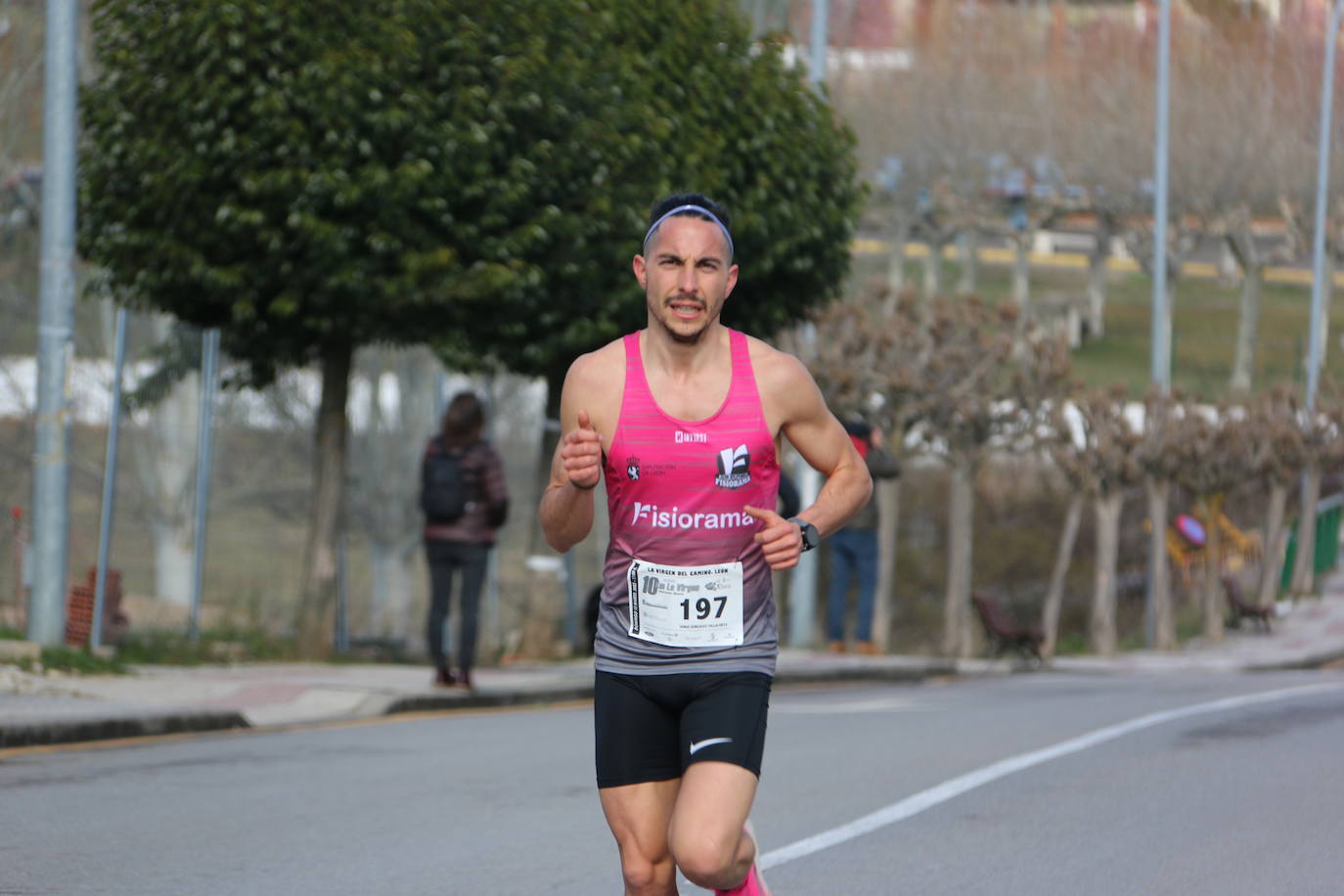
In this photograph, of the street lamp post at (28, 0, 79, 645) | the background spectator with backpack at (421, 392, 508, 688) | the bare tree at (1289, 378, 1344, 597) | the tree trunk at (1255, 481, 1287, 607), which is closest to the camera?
the street lamp post at (28, 0, 79, 645)

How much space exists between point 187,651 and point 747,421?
12478 mm

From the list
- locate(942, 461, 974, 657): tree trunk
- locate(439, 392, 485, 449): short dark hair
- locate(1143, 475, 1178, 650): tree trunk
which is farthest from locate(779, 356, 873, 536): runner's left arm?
locate(1143, 475, 1178, 650): tree trunk

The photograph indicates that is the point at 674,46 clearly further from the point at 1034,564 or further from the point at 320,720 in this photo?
the point at 1034,564

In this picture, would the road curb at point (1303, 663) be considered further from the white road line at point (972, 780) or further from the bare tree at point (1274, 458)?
the white road line at point (972, 780)

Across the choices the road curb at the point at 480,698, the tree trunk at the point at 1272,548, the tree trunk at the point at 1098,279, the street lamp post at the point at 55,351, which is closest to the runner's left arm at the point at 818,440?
the road curb at the point at 480,698

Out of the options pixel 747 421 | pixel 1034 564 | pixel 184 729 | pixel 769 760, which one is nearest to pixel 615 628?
pixel 747 421

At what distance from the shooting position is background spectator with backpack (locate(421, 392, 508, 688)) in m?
14.5

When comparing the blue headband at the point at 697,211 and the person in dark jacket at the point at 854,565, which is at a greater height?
the blue headband at the point at 697,211

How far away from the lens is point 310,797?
9312 millimetres

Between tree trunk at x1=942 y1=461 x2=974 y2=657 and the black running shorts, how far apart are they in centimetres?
2294

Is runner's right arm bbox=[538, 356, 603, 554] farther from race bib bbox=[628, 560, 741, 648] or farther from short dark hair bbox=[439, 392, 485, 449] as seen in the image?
short dark hair bbox=[439, 392, 485, 449]

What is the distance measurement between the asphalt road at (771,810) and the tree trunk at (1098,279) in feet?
154

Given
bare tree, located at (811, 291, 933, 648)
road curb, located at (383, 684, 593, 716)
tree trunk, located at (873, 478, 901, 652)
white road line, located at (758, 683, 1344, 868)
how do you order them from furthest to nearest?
bare tree, located at (811, 291, 933, 648) → tree trunk, located at (873, 478, 901, 652) → road curb, located at (383, 684, 593, 716) → white road line, located at (758, 683, 1344, 868)

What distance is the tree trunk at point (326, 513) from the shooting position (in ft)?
58.2
